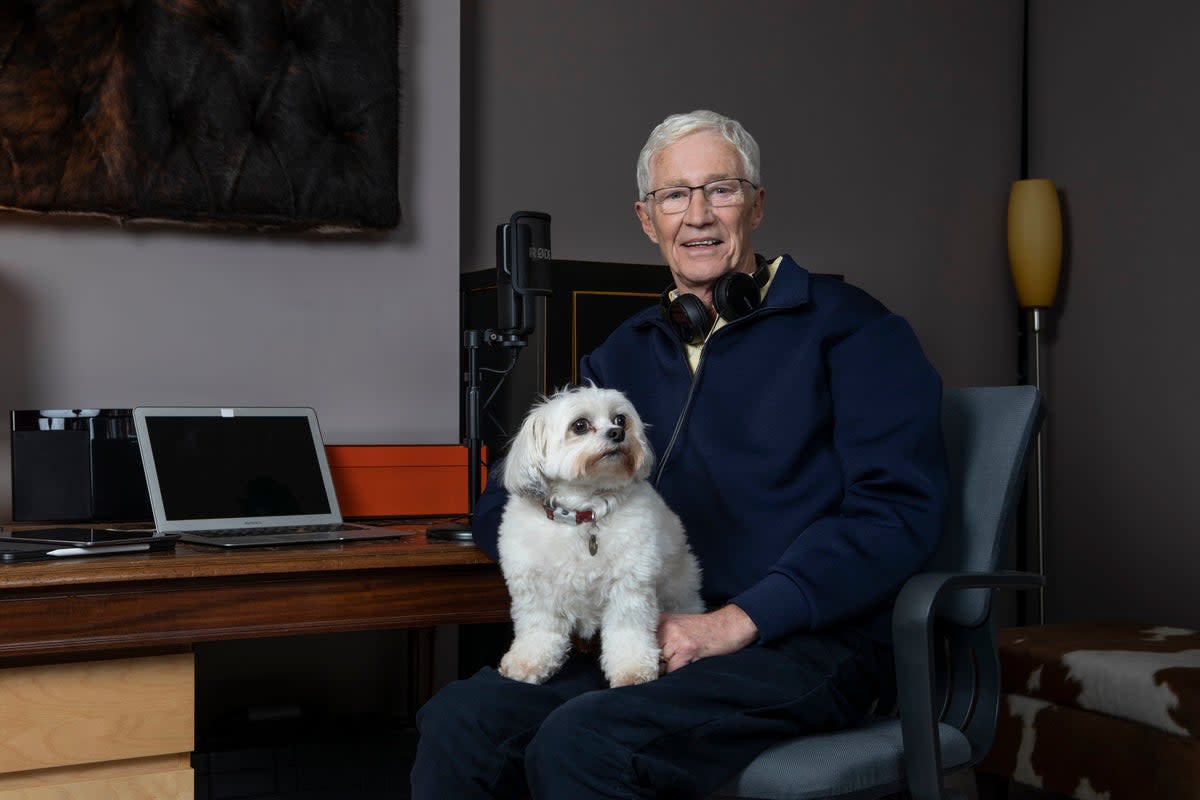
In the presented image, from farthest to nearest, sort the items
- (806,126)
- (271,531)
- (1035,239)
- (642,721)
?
(1035,239), (806,126), (271,531), (642,721)

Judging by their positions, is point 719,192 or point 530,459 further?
point 719,192

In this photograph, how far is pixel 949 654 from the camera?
1709mm

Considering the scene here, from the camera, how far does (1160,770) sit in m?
2.44

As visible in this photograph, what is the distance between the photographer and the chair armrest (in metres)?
1.44

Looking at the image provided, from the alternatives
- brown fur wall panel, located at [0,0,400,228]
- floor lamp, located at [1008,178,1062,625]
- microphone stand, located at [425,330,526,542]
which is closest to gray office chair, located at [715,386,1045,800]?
microphone stand, located at [425,330,526,542]

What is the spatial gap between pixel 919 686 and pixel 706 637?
29cm

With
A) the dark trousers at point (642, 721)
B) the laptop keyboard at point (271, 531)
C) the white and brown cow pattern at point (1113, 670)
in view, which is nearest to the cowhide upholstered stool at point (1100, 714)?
the white and brown cow pattern at point (1113, 670)

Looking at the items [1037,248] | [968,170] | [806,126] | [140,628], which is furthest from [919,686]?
[968,170]

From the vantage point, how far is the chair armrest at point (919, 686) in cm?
144

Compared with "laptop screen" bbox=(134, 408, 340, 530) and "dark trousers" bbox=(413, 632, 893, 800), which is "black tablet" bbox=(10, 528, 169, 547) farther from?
"dark trousers" bbox=(413, 632, 893, 800)

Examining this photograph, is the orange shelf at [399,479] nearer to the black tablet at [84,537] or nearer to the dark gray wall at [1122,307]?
the black tablet at [84,537]

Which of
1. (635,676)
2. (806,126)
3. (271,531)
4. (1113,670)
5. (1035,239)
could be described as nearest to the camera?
(635,676)

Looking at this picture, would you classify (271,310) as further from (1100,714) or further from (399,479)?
(1100,714)

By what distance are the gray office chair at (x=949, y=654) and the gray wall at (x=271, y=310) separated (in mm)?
1186
